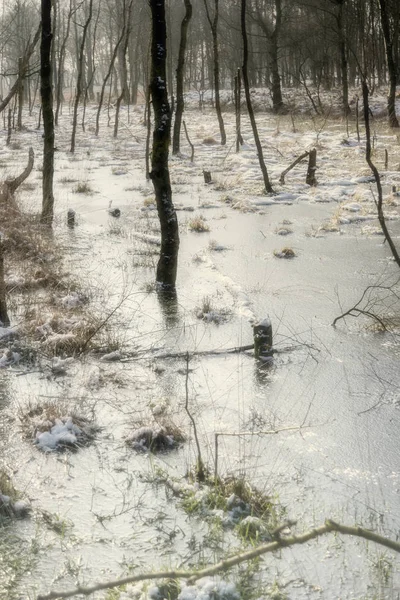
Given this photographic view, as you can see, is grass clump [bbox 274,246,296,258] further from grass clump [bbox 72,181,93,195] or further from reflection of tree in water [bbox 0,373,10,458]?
grass clump [bbox 72,181,93,195]

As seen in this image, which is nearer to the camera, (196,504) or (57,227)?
(196,504)

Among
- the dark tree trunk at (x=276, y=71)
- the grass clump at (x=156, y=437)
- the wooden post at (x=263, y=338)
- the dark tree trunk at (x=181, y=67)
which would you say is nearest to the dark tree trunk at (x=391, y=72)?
the dark tree trunk at (x=181, y=67)

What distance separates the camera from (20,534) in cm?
329

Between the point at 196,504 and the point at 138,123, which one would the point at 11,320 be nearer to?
the point at 196,504

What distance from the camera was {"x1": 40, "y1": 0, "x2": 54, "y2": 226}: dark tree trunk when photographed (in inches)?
368

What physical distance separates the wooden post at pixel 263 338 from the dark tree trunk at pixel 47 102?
527 centimetres

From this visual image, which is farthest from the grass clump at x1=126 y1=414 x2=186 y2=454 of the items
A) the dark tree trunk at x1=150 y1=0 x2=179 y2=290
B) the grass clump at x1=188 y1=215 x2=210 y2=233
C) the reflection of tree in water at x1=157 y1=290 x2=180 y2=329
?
the grass clump at x1=188 y1=215 x2=210 y2=233

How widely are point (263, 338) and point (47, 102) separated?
19.7 feet

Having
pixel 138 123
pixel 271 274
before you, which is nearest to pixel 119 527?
pixel 271 274

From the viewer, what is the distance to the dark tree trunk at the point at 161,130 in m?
6.31

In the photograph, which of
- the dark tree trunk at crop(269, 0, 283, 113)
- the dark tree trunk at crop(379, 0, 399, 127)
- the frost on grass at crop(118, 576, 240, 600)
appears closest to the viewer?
the frost on grass at crop(118, 576, 240, 600)

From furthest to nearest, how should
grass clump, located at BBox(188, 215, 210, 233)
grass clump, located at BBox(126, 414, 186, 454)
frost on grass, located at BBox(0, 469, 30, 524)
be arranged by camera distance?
1. grass clump, located at BBox(188, 215, 210, 233)
2. grass clump, located at BBox(126, 414, 186, 454)
3. frost on grass, located at BBox(0, 469, 30, 524)

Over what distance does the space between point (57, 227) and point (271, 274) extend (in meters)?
3.96

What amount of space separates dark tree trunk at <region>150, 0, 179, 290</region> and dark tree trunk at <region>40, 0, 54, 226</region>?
3.37m
